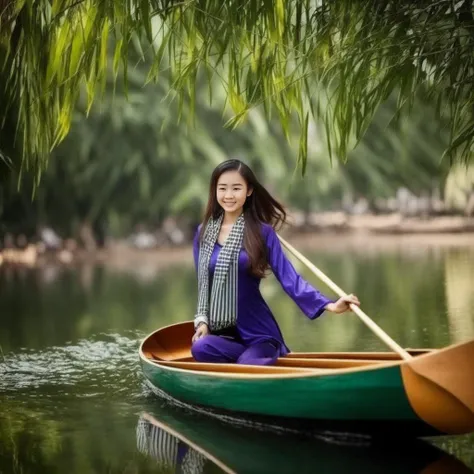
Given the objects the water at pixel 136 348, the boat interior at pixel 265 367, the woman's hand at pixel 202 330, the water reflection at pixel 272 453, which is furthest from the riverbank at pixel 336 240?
the water reflection at pixel 272 453

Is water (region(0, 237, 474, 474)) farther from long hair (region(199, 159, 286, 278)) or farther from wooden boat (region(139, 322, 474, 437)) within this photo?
long hair (region(199, 159, 286, 278))

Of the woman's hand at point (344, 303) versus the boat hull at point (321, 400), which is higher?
the woman's hand at point (344, 303)

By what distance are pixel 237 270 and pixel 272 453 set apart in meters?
0.59

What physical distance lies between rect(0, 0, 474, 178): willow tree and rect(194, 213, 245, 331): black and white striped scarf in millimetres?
307

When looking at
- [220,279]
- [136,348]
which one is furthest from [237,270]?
[136,348]

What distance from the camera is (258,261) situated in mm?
2994

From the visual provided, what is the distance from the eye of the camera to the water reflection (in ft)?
8.14

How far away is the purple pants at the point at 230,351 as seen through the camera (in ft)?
9.92

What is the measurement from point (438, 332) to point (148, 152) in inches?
232

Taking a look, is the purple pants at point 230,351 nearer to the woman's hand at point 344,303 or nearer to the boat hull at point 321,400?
the boat hull at point 321,400

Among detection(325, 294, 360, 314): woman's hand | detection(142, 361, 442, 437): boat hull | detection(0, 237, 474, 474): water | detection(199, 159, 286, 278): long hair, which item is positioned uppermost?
detection(199, 159, 286, 278): long hair

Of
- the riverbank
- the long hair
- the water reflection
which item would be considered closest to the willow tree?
the long hair

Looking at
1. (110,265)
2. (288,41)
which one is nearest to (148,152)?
(110,265)

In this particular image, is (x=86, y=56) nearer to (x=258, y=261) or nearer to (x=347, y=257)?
(x=258, y=261)
